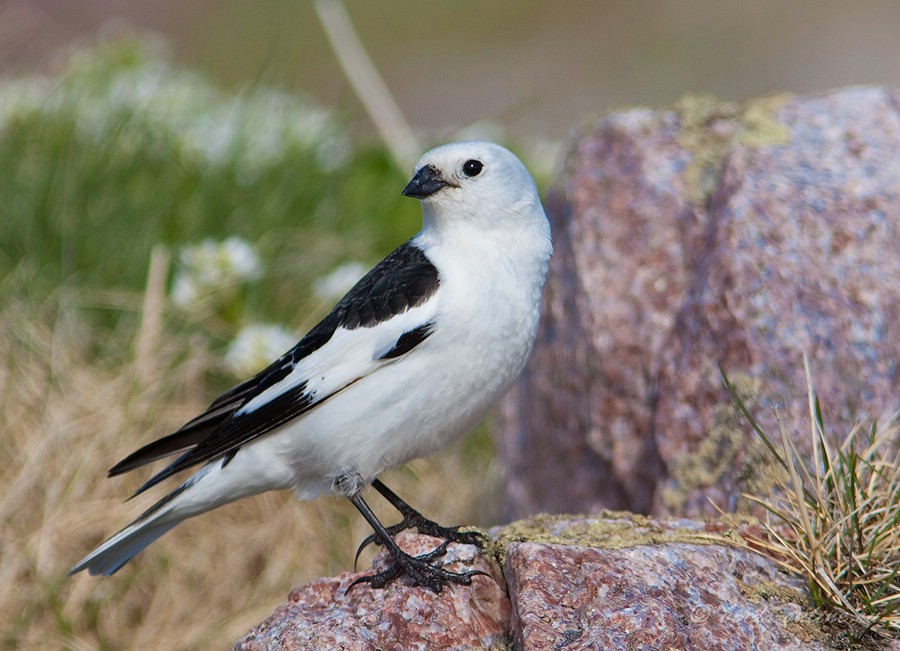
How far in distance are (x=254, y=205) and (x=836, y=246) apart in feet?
9.89

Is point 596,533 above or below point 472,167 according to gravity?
below

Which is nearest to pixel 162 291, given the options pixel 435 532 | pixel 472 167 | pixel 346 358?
pixel 346 358

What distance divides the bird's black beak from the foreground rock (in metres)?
1.03

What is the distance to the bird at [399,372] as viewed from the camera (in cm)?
304

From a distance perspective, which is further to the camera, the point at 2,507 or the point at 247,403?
the point at 2,507

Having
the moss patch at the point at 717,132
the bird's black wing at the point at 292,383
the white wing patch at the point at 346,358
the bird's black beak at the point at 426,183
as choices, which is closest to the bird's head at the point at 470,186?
the bird's black beak at the point at 426,183

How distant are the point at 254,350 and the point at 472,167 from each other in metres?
1.61

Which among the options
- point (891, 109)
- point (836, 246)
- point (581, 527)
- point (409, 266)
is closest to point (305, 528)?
point (409, 266)

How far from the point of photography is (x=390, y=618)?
2604 millimetres

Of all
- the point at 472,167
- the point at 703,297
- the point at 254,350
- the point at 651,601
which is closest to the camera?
the point at 651,601

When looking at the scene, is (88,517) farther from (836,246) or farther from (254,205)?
(836,246)

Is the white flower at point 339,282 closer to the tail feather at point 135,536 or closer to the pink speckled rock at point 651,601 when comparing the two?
the tail feather at point 135,536

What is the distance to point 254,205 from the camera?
219 inches

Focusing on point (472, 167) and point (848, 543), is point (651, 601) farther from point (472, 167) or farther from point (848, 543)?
point (472, 167)
